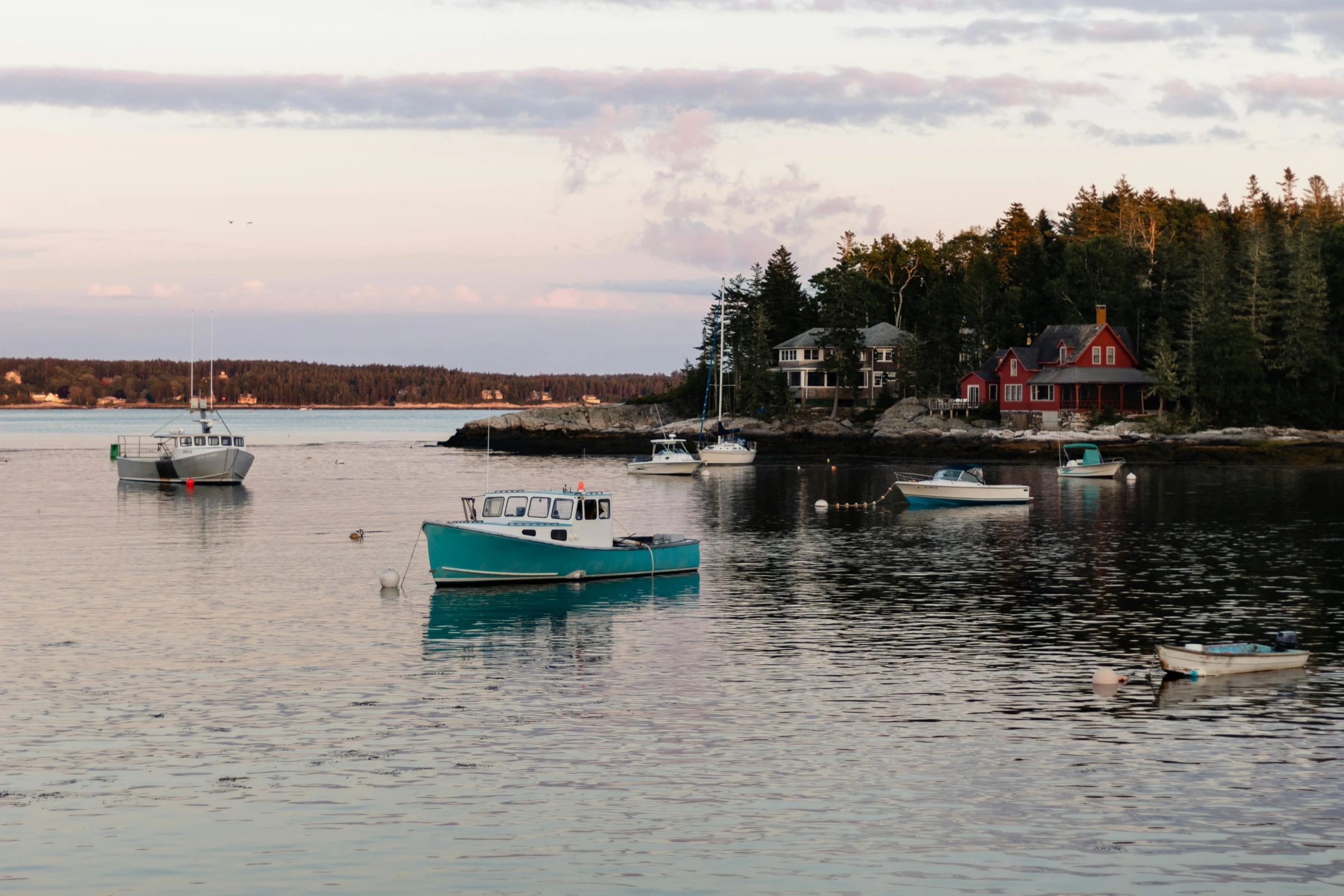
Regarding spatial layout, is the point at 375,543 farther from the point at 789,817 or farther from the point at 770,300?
the point at 770,300

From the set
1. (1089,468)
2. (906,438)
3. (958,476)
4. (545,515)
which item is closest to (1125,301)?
(906,438)

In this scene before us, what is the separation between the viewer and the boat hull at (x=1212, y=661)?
29797 millimetres

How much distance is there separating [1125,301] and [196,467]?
102 m

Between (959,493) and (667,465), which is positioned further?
(667,465)

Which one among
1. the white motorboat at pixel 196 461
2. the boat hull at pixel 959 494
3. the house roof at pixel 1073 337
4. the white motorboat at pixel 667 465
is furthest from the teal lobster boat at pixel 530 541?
the house roof at pixel 1073 337

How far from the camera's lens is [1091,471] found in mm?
106812

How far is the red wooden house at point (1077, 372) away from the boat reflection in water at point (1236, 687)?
370ft

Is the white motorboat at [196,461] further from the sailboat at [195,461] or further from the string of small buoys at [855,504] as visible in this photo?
the string of small buoys at [855,504]

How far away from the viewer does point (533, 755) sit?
23375mm

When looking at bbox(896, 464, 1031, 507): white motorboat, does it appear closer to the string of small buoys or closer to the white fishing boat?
the string of small buoys

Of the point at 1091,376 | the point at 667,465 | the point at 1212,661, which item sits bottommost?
the point at 1212,661

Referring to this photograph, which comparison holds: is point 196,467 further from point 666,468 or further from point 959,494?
point 959,494

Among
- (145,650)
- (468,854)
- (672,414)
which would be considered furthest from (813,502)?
(672,414)

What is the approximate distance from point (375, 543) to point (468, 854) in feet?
144
